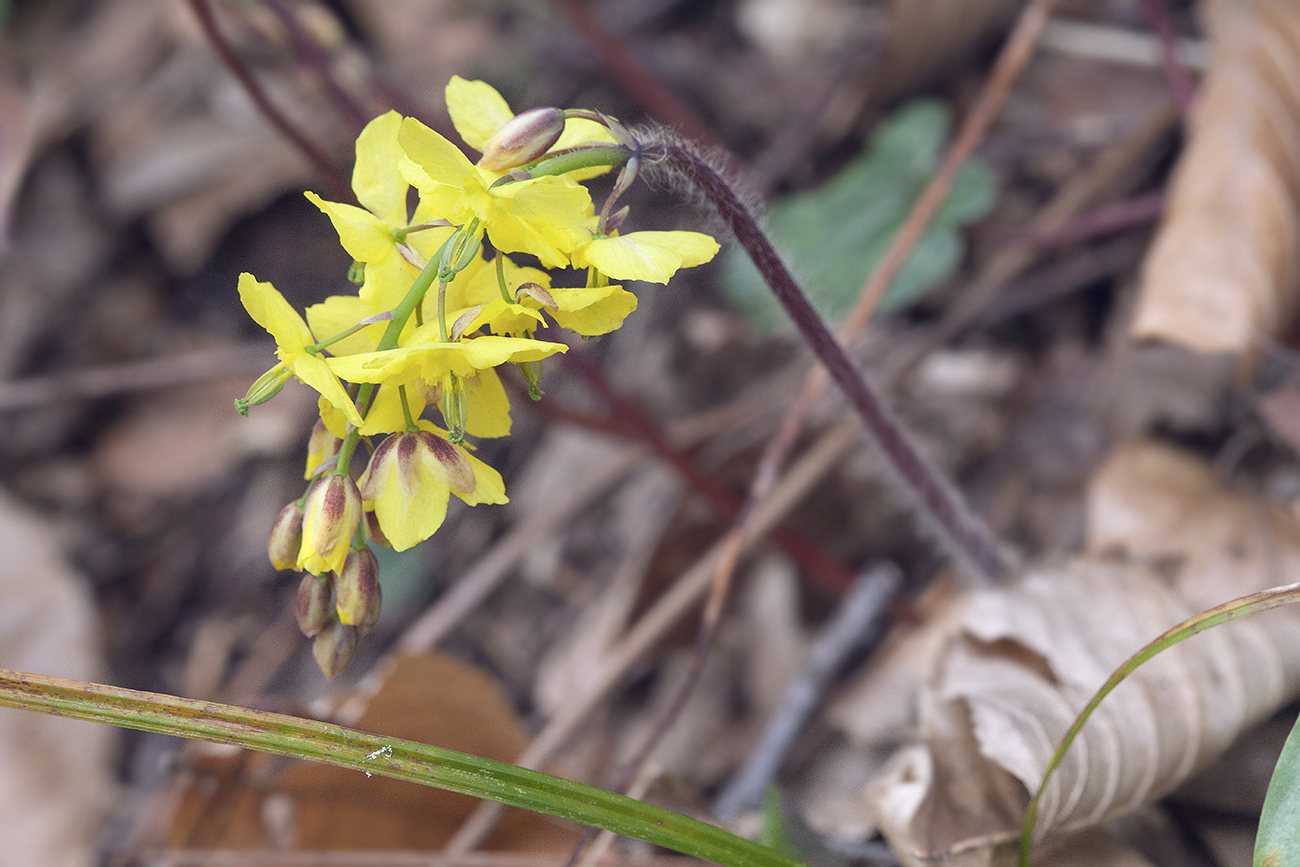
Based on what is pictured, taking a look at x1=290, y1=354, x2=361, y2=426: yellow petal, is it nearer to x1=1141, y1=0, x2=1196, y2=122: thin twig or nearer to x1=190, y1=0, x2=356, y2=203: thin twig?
x1=190, y1=0, x2=356, y2=203: thin twig

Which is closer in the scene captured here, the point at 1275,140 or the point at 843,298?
the point at 1275,140

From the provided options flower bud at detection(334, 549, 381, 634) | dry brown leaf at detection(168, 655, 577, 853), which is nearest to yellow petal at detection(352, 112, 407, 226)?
flower bud at detection(334, 549, 381, 634)

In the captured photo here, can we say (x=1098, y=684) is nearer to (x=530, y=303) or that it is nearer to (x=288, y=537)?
(x=530, y=303)

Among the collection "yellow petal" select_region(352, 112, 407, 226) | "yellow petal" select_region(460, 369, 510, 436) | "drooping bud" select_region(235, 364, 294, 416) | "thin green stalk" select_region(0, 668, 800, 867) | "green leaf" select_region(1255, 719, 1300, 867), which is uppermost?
"yellow petal" select_region(352, 112, 407, 226)

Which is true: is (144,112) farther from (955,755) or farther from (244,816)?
(955,755)

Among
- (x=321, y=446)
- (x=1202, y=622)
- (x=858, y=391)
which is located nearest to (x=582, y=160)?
(x=321, y=446)

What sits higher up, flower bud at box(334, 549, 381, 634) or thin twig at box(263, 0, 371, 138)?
thin twig at box(263, 0, 371, 138)

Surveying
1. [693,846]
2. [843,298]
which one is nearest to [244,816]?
[693,846]
